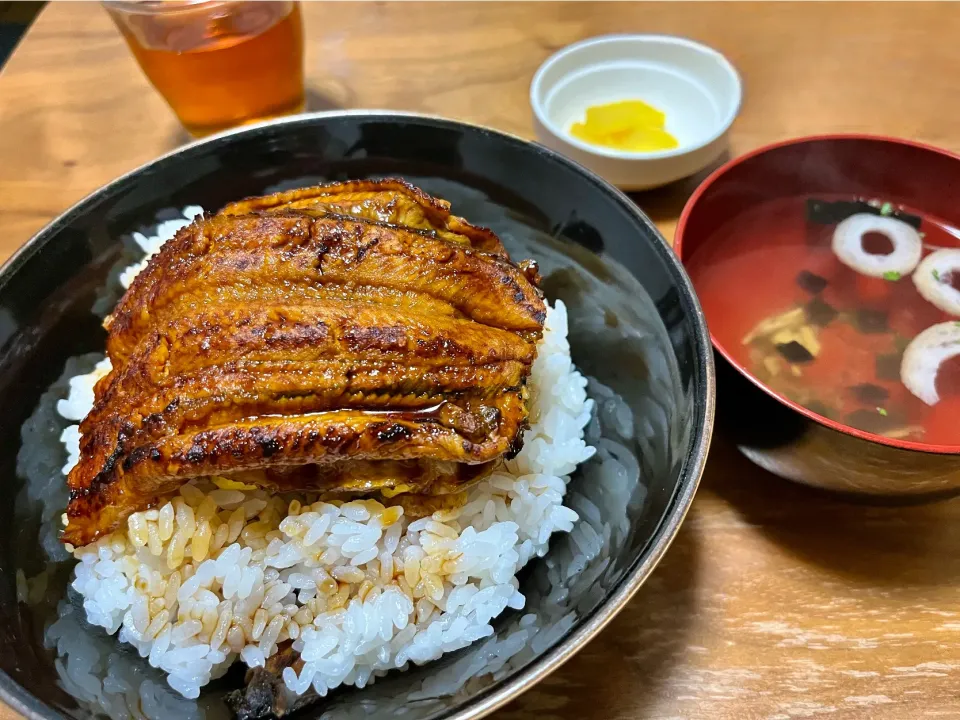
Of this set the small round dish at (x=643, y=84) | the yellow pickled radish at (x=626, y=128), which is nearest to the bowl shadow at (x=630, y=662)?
the small round dish at (x=643, y=84)

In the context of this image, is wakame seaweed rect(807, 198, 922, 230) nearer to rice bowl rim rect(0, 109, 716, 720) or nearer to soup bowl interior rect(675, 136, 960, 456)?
soup bowl interior rect(675, 136, 960, 456)

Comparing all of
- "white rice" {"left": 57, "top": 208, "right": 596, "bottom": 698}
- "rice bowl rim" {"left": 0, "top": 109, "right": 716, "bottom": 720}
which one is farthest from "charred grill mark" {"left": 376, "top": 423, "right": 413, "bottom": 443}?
"rice bowl rim" {"left": 0, "top": 109, "right": 716, "bottom": 720}

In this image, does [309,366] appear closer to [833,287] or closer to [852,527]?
[852,527]

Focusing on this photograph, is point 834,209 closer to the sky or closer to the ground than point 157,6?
closer to the ground

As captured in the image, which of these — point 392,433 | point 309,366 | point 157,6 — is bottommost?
point 392,433

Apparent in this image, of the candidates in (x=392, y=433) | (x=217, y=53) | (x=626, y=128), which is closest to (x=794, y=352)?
(x=626, y=128)

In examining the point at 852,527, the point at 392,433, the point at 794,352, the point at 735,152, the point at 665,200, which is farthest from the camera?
the point at 735,152

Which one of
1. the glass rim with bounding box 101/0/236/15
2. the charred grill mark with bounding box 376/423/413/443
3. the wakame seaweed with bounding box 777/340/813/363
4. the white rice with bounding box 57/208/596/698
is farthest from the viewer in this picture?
the glass rim with bounding box 101/0/236/15

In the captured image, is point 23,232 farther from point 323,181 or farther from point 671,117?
point 671,117
